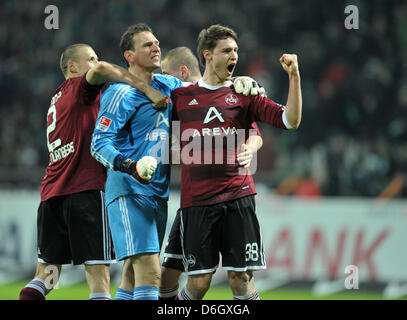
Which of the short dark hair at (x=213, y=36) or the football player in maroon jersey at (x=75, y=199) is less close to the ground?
the short dark hair at (x=213, y=36)

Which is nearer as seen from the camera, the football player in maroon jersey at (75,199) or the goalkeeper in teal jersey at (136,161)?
the goalkeeper in teal jersey at (136,161)

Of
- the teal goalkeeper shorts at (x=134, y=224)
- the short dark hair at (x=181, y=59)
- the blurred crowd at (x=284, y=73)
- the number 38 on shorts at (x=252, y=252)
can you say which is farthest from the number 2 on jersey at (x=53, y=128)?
the blurred crowd at (x=284, y=73)

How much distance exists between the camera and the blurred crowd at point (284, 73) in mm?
10195

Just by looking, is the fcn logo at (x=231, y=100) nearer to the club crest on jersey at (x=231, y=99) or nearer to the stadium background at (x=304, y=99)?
the club crest on jersey at (x=231, y=99)

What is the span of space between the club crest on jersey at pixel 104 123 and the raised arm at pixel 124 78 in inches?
11.5

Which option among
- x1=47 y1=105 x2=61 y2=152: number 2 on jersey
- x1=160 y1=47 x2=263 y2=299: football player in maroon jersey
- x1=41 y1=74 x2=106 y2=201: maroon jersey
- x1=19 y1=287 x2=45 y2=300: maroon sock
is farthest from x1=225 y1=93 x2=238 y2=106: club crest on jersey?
x1=19 y1=287 x2=45 y2=300: maroon sock

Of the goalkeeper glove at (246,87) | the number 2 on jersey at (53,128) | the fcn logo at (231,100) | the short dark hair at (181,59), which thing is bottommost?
the number 2 on jersey at (53,128)

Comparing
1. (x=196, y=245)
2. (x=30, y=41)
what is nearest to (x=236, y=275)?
(x=196, y=245)

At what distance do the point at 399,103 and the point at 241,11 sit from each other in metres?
4.43

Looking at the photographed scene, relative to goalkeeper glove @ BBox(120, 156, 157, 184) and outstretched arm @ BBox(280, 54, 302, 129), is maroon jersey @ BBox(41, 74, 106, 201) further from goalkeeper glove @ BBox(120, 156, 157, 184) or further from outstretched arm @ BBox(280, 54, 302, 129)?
outstretched arm @ BBox(280, 54, 302, 129)

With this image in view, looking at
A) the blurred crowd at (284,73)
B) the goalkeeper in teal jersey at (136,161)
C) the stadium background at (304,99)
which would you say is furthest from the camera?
the blurred crowd at (284,73)

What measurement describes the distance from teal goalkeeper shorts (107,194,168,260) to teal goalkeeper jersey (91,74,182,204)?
0.19 feet

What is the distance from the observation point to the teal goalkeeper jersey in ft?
15.0

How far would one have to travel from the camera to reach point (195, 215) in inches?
182
